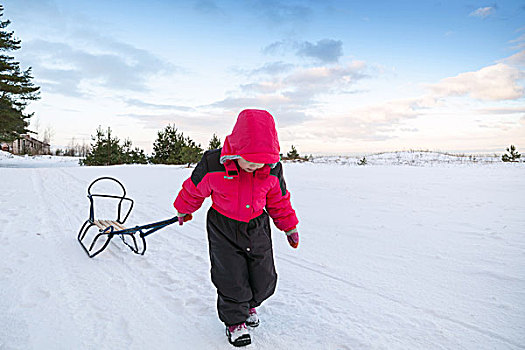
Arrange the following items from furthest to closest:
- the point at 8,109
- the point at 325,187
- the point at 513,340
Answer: the point at 8,109 → the point at 325,187 → the point at 513,340

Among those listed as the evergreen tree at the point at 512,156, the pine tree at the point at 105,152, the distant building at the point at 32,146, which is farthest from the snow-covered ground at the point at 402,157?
the distant building at the point at 32,146

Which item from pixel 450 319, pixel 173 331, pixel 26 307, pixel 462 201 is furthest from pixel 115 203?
pixel 462 201

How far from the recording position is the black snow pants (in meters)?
2.47

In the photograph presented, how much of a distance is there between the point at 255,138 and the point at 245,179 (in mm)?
378

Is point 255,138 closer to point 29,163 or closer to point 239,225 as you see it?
point 239,225

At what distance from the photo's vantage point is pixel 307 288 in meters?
3.30

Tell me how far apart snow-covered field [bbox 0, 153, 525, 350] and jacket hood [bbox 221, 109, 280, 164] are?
4.47ft

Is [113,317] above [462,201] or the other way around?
the other way around

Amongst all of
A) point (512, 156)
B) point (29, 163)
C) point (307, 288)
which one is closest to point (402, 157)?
point (512, 156)

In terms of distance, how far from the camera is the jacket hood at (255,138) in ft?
7.35

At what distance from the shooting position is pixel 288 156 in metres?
30.3

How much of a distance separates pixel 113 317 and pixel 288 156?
27.9m

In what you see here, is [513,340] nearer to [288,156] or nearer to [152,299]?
[152,299]


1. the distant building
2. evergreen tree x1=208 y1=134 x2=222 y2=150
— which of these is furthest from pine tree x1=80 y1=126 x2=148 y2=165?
the distant building
